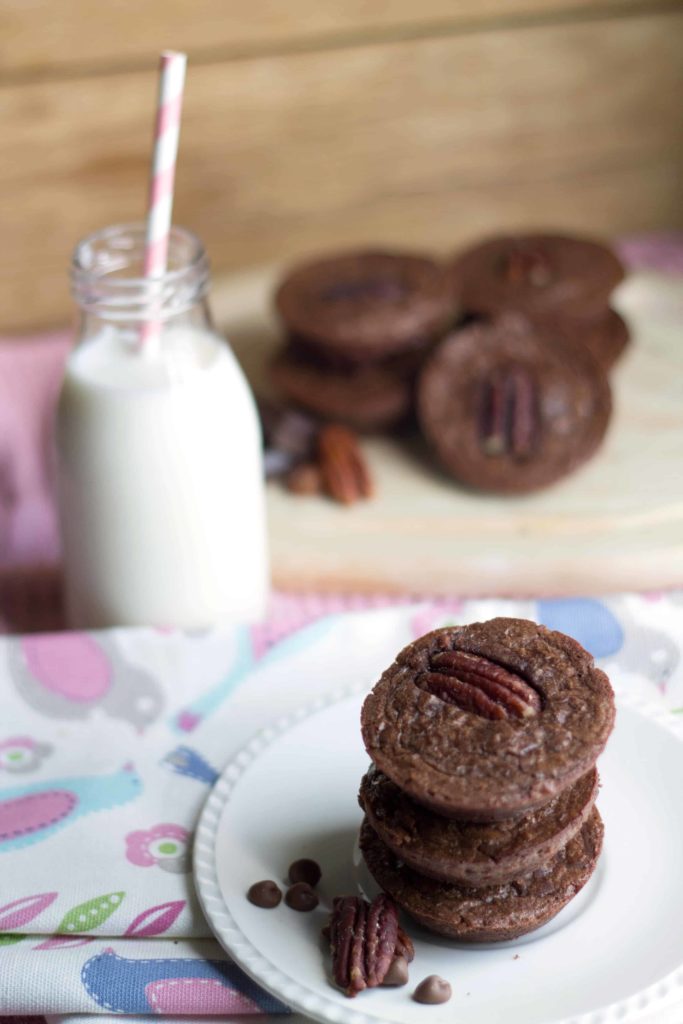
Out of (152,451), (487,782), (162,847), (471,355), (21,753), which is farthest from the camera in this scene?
(471,355)

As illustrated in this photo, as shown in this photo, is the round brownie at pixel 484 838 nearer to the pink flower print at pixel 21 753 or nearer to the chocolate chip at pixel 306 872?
the chocolate chip at pixel 306 872

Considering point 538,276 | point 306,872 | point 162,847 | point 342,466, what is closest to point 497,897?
point 306,872

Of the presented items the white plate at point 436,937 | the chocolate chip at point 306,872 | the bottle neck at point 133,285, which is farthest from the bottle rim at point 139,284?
the chocolate chip at point 306,872

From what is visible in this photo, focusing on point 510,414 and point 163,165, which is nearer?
point 163,165

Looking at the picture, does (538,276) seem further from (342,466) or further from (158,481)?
(158,481)

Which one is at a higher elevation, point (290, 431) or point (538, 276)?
point (538, 276)

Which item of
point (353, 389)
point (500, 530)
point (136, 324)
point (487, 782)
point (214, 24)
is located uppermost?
point (214, 24)

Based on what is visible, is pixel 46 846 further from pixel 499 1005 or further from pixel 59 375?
pixel 59 375

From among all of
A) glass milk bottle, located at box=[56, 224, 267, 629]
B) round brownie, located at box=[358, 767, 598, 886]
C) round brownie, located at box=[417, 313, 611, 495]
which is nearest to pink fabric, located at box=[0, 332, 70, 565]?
glass milk bottle, located at box=[56, 224, 267, 629]
